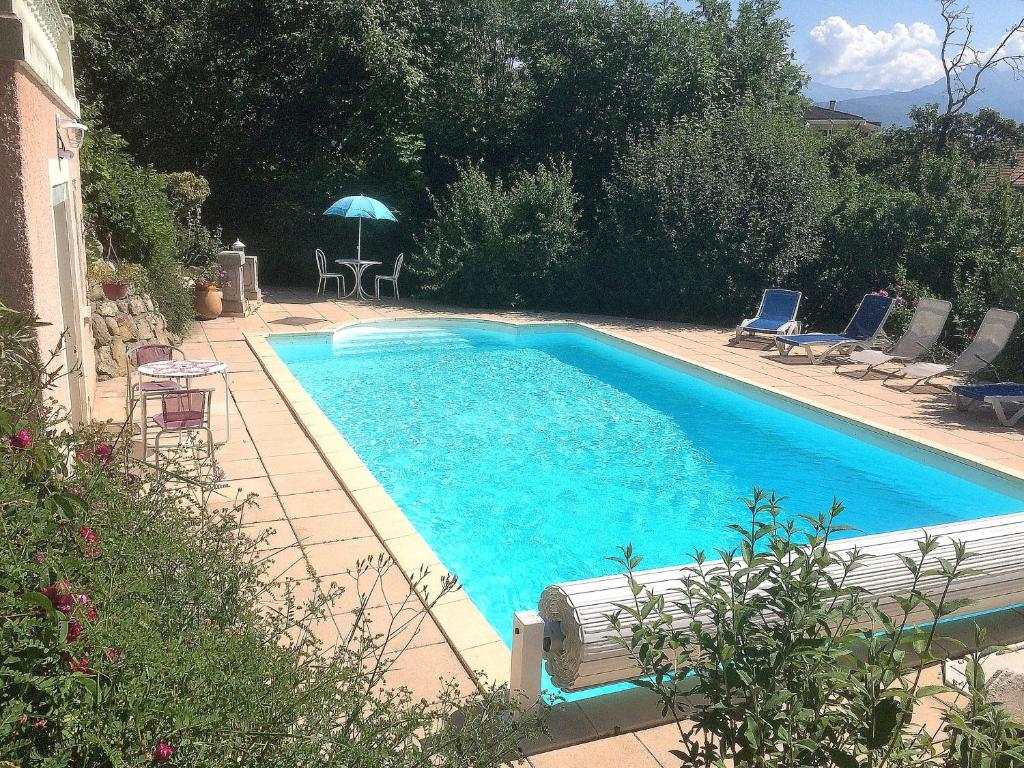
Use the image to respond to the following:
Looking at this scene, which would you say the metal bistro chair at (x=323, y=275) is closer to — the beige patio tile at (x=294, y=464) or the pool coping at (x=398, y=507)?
the pool coping at (x=398, y=507)

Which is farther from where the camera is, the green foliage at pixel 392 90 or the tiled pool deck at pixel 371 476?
the green foliage at pixel 392 90

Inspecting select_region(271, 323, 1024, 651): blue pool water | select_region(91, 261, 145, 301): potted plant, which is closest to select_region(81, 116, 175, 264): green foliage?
select_region(91, 261, 145, 301): potted plant

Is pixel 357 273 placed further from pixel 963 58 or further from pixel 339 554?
pixel 963 58

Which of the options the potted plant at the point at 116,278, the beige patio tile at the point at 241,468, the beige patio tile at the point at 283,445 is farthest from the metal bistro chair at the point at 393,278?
the beige patio tile at the point at 241,468

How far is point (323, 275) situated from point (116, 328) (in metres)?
6.92

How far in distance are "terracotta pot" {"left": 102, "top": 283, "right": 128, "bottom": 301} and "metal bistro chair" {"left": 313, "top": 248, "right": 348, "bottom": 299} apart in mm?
6359

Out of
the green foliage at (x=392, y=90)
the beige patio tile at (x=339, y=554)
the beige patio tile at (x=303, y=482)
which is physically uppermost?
the green foliage at (x=392, y=90)

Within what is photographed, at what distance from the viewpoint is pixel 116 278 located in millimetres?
9367

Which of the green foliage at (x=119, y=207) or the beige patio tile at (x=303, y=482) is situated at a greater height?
the green foliage at (x=119, y=207)

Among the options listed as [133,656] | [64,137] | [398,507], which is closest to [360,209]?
[64,137]

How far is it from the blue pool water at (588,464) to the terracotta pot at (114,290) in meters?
2.44

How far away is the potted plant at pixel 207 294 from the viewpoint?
12.6 m

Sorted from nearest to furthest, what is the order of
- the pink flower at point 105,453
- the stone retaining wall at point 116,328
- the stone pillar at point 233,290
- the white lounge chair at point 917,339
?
the pink flower at point 105,453, the stone retaining wall at point 116,328, the white lounge chair at point 917,339, the stone pillar at point 233,290

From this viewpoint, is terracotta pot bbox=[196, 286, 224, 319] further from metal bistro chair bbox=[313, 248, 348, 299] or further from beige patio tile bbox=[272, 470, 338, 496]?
beige patio tile bbox=[272, 470, 338, 496]
